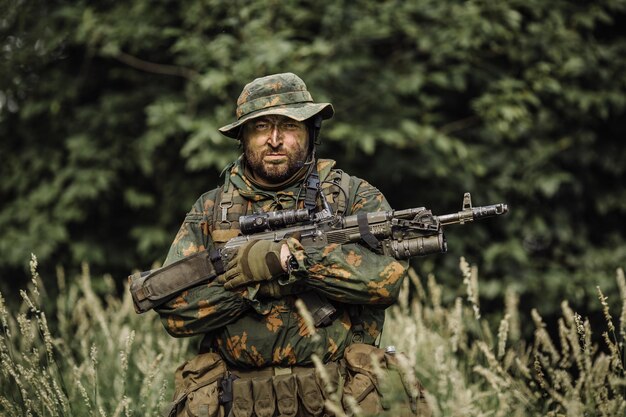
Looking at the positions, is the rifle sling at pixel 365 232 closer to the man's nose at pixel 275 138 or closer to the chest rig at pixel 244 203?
the chest rig at pixel 244 203

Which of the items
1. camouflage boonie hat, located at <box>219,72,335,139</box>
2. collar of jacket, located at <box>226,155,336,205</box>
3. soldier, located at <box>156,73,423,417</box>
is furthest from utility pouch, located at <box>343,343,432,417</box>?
camouflage boonie hat, located at <box>219,72,335,139</box>

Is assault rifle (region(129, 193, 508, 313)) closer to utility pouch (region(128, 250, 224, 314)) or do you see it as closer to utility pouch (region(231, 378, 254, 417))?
utility pouch (region(128, 250, 224, 314))

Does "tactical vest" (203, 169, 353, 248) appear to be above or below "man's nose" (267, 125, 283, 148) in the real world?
below

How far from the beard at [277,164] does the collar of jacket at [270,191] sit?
0.05 m

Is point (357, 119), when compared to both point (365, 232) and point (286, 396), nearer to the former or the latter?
point (365, 232)

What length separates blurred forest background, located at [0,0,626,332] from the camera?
766 centimetres

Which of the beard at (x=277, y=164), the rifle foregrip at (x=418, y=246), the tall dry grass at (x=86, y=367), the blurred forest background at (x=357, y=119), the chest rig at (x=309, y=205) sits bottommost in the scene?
the tall dry grass at (x=86, y=367)

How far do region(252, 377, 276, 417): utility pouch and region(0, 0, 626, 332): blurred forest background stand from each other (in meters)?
4.14

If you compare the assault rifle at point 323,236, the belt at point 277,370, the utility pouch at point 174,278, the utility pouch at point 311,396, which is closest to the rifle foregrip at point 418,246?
the assault rifle at point 323,236

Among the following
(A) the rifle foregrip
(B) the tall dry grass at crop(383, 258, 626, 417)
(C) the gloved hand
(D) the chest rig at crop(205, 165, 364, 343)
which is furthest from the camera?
(D) the chest rig at crop(205, 165, 364, 343)

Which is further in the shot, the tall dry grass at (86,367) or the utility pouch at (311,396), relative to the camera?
the tall dry grass at (86,367)

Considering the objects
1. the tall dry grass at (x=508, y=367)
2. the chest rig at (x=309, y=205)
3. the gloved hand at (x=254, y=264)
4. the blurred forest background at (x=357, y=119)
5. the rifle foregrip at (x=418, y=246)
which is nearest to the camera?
the tall dry grass at (x=508, y=367)

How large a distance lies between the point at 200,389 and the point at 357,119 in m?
4.77

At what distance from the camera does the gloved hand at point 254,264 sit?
129 inches
